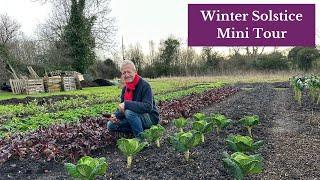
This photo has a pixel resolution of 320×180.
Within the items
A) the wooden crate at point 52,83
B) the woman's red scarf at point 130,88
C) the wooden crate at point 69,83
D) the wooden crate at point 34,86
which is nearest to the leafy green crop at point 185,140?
the woman's red scarf at point 130,88

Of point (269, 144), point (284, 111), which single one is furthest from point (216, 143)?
point (284, 111)

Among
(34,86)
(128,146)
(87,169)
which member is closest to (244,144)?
(128,146)

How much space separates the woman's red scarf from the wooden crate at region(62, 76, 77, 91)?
19.5 meters

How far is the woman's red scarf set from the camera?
6.47 m

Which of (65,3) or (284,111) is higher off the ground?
(65,3)

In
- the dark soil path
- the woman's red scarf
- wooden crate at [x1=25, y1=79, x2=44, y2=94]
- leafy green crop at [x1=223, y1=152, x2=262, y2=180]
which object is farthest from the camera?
wooden crate at [x1=25, y1=79, x2=44, y2=94]

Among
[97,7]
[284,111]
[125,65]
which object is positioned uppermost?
[97,7]

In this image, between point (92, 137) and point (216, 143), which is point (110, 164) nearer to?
point (92, 137)

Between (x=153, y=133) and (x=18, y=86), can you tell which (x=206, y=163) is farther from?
(x=18, y=86)

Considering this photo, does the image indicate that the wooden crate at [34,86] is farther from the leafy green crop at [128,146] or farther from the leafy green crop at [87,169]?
the leafy green crop at [87,169]

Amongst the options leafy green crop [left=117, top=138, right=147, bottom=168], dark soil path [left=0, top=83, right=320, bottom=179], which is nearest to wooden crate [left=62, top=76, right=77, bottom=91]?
dark soil path [left=0, top=83, right=320, bottom=179]

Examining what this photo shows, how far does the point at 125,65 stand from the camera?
6.23 m

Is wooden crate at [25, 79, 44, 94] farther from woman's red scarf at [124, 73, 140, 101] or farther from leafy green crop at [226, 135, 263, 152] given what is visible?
leafy green crop at [226, 135, 263, 152]

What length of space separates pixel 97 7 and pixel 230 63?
13.9 meters
